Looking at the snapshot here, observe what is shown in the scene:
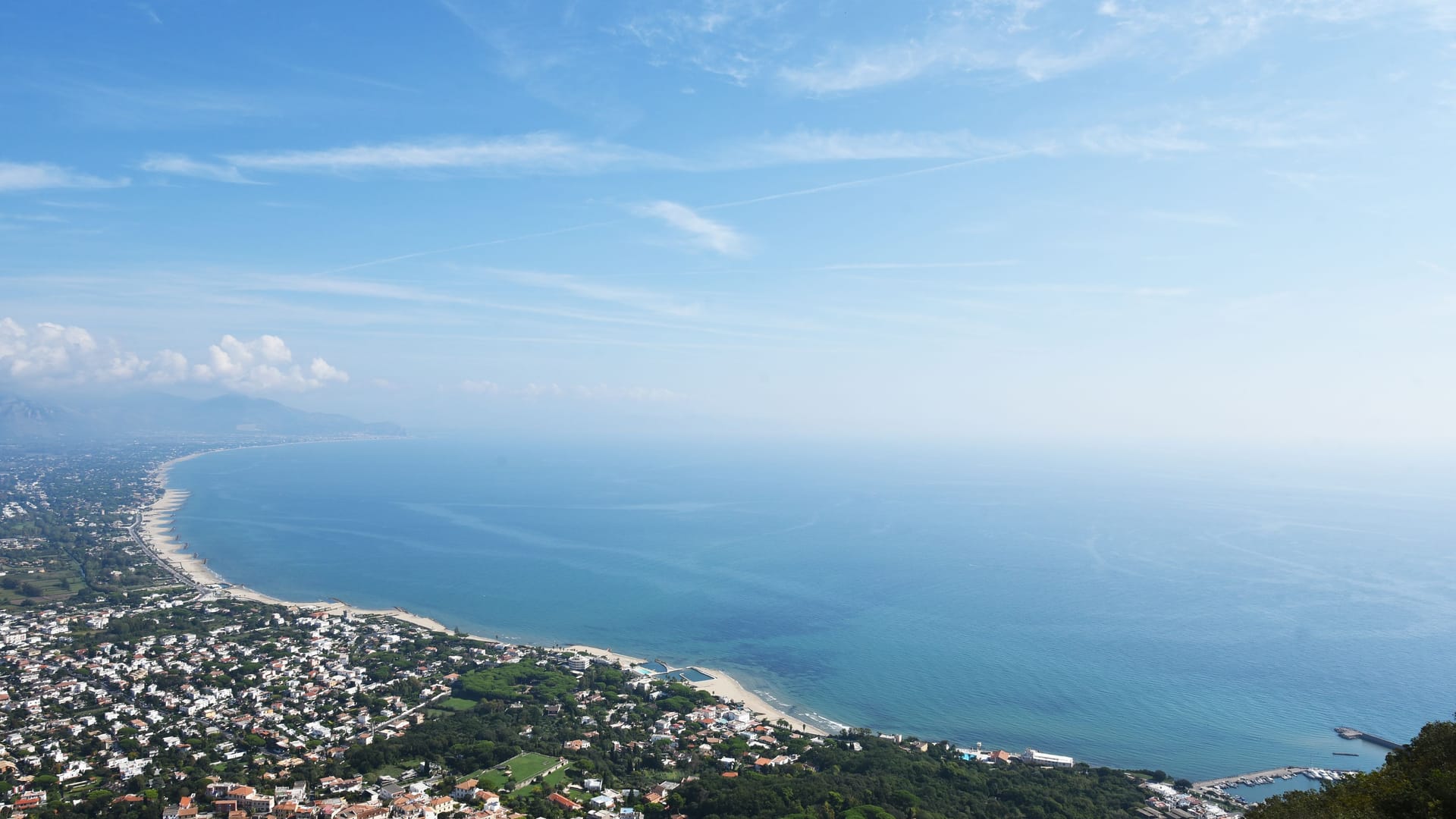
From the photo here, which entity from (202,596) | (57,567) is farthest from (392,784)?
(57,567)

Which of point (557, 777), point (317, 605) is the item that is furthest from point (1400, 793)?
point (317, 605)

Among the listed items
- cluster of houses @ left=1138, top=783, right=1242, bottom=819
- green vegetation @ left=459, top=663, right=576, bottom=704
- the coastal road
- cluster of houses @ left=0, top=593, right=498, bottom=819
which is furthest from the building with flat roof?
the coastal road

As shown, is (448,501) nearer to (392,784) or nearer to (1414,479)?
(392,784)

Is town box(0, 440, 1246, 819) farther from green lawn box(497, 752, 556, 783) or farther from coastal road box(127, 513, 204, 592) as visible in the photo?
coastal road box(127, 513, 204, 592)

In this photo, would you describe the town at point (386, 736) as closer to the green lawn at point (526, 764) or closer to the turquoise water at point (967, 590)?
the green lawn at point (526, 764)

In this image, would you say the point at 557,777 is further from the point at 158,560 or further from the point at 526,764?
the point at 158,560
